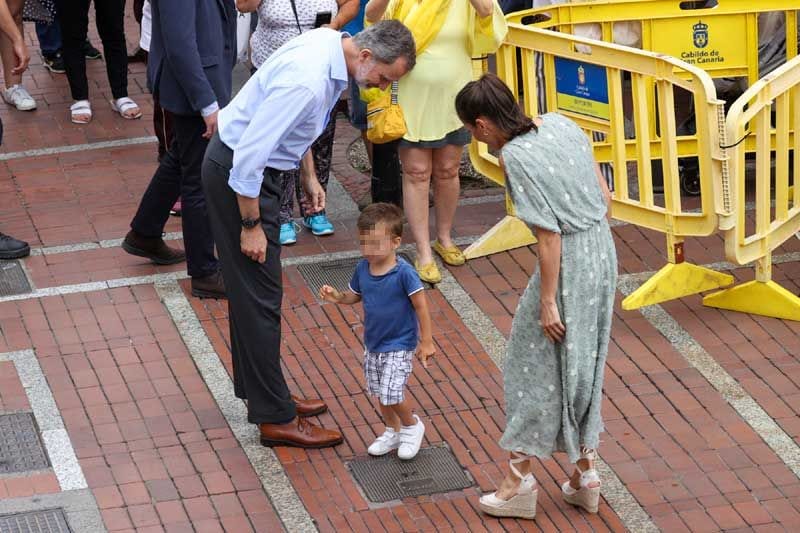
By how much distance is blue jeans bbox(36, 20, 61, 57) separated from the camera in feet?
38.4

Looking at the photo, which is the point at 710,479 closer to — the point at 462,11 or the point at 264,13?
the point at 462,11

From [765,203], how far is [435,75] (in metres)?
1.87

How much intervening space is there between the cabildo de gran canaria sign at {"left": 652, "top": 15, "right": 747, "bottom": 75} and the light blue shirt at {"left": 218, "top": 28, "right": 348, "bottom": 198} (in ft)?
11.6

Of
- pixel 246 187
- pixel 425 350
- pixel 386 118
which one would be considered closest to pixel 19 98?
pixel 386 118

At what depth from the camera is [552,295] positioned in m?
5.67

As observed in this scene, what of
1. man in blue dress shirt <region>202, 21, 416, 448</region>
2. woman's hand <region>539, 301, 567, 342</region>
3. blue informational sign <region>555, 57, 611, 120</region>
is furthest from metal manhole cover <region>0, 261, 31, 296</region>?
woman's hand <region>539, 301, 567, 342</region>

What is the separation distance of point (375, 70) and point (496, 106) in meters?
0.58

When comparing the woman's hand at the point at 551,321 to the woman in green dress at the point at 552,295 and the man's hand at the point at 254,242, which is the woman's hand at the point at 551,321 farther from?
the man's hand at the point at 254,242

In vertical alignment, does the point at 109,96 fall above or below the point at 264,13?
below

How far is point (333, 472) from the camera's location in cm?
642

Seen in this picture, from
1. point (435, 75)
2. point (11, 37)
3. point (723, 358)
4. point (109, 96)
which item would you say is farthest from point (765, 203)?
point (109, 96)

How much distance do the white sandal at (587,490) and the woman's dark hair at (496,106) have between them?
1.34 meters

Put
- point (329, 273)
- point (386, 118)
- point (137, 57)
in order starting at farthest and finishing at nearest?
point (137, 57)
point (329, 273)
point (386, 118)

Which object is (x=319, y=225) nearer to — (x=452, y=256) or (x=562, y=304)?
(x=452, y=256)
